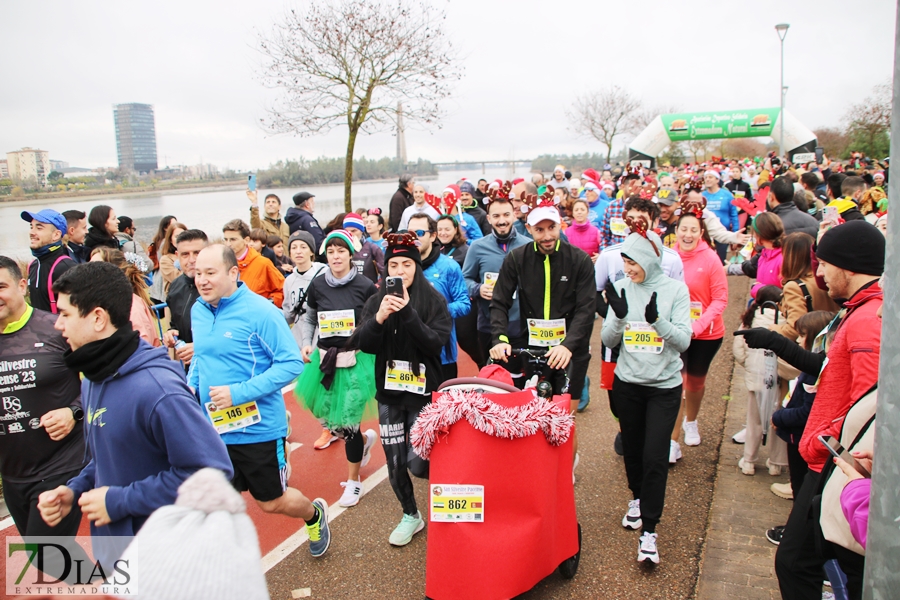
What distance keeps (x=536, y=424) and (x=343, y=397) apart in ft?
7.25

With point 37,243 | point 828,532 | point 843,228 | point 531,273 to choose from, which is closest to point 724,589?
point 828,532

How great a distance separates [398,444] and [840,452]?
263cm

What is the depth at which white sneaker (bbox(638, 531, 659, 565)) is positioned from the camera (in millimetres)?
3604

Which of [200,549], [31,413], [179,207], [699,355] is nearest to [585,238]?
[699,355]

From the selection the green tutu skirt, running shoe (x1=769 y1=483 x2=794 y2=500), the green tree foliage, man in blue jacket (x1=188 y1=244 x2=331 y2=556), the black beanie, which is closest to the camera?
the black beanie

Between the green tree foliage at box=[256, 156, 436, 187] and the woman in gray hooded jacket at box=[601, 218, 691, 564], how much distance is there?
50.3 feet

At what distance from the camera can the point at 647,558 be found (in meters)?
3.60

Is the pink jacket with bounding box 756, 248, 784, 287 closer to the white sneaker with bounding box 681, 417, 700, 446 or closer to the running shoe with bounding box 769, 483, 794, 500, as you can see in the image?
the white sneaker with bounding box 681, 417, 700, 446

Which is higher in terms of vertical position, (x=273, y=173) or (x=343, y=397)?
(x=273, y=173)

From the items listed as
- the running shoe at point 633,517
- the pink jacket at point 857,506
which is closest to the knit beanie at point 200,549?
the pink jacket at point 857,506

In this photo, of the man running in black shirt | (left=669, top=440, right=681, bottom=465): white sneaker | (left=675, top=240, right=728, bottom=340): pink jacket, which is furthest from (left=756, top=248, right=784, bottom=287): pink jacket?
the man running in black shirt

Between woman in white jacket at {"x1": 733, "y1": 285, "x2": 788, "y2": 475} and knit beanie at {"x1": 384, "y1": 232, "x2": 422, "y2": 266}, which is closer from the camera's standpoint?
knit beanie at {"x1": 384, "y1": 232, "x2": 422, "y2": 266}

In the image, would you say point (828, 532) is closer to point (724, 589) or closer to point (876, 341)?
point (876, 341)

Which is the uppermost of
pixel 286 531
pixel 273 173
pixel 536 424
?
pixel 273 173
